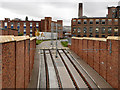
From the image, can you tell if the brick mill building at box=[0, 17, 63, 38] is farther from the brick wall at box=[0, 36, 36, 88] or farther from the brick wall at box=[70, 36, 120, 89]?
the brick wall at box=[0, 36, 36, 88]

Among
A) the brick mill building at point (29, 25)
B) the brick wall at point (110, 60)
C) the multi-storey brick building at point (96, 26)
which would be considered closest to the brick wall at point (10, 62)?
the brick wall at point (110, 60)

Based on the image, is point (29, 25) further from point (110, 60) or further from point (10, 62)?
point (10, 62)

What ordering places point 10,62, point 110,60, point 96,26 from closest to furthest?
point 10,62 → point 110,60 → point 96,26

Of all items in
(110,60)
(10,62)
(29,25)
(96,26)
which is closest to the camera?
(10,62)

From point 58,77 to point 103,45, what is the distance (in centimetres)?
645

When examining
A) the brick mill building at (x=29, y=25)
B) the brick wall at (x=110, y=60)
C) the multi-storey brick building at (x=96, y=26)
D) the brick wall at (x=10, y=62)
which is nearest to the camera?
the brick wall at (x=10, y=62)

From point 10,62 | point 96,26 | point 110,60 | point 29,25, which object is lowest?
point 110,60

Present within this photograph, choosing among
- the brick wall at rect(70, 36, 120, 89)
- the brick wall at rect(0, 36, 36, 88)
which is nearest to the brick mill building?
the brick wall at rect(70, 36, 120, 89)

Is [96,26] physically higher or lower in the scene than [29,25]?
lower

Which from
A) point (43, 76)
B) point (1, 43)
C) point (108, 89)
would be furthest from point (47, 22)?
point (1, 43)

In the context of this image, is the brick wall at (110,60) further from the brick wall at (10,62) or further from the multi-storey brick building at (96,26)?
the multi-storey brick building at (96,26)

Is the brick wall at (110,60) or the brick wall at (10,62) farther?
the brick wall at (110,60)

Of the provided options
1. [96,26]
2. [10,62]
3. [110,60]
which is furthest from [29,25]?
[10,62]

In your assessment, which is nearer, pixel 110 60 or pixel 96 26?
pixel 110 60
